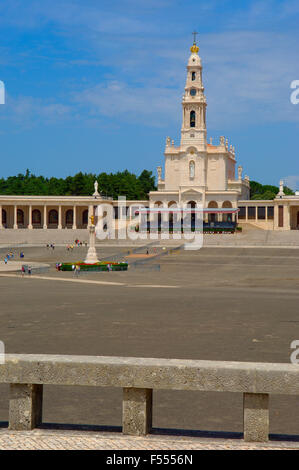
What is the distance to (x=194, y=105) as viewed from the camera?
118062 mm

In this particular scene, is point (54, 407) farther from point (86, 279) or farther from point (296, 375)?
point (86, 279)

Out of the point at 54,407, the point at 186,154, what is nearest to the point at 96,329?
the point at 54,407

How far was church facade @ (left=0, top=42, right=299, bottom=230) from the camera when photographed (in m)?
114

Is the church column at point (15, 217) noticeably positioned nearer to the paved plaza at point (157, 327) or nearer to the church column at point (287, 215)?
the church column at point (287, 215)

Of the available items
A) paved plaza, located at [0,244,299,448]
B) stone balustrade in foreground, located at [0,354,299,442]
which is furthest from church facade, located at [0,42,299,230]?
stone balustrade in foreground, located at [0,354,299,442]

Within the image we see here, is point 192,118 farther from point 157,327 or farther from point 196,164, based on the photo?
point 157,327

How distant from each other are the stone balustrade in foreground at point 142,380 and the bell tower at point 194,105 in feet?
375

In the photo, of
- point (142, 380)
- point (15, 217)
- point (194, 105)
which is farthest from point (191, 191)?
point (142, 380)

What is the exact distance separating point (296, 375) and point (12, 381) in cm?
340

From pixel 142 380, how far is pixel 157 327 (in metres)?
12.1

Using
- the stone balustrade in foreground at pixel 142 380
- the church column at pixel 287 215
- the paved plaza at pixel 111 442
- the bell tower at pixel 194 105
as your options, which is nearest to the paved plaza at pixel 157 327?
the paved plaza at pixel 111 442

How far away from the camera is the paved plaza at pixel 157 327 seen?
9297 millimetres

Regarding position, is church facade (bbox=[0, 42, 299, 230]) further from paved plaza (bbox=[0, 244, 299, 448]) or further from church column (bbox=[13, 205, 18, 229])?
paved plaza (bbox=[0, 244, 299, 448])
